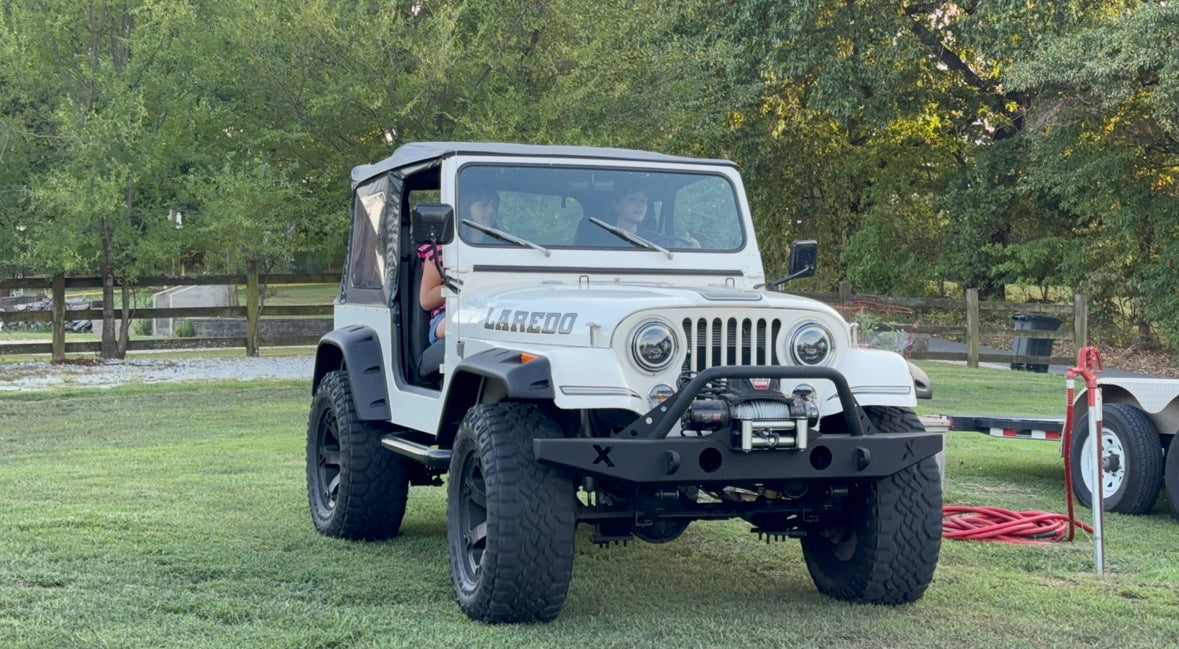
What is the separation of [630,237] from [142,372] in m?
16.3

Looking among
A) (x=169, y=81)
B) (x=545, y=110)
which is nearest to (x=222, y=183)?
(x=169, y=81)

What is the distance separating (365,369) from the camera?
7488mm

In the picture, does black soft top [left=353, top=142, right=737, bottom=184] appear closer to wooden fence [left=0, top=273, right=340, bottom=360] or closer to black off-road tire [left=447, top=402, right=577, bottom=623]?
→ black off-road tire [left=447, top=402, right=577, bottom=623]

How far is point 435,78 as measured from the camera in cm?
1978

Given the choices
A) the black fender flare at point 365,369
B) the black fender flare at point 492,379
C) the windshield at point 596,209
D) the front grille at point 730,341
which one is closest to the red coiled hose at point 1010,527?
the windshield at point 596,209

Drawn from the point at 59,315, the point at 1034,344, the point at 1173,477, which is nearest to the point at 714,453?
the point at 1173,477

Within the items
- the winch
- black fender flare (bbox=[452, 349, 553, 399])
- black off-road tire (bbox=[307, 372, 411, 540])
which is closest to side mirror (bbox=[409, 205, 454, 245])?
black fender flare (bbox=[452, 349, 553, 399])

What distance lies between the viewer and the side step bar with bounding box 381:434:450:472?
6254 mm

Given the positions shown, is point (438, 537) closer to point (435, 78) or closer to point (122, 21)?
point (435, 78)

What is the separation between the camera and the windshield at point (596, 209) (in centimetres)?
685

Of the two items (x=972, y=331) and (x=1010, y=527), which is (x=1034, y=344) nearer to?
(x=972, y=331)

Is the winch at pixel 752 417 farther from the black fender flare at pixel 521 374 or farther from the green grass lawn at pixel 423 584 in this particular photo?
the green grass lawn at pixel 423 584

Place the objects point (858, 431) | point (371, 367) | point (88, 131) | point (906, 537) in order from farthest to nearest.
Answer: point (88, 131) < point (371, 367) < point (906, 537) < point (858, 431)

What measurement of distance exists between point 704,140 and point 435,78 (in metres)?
9.10
